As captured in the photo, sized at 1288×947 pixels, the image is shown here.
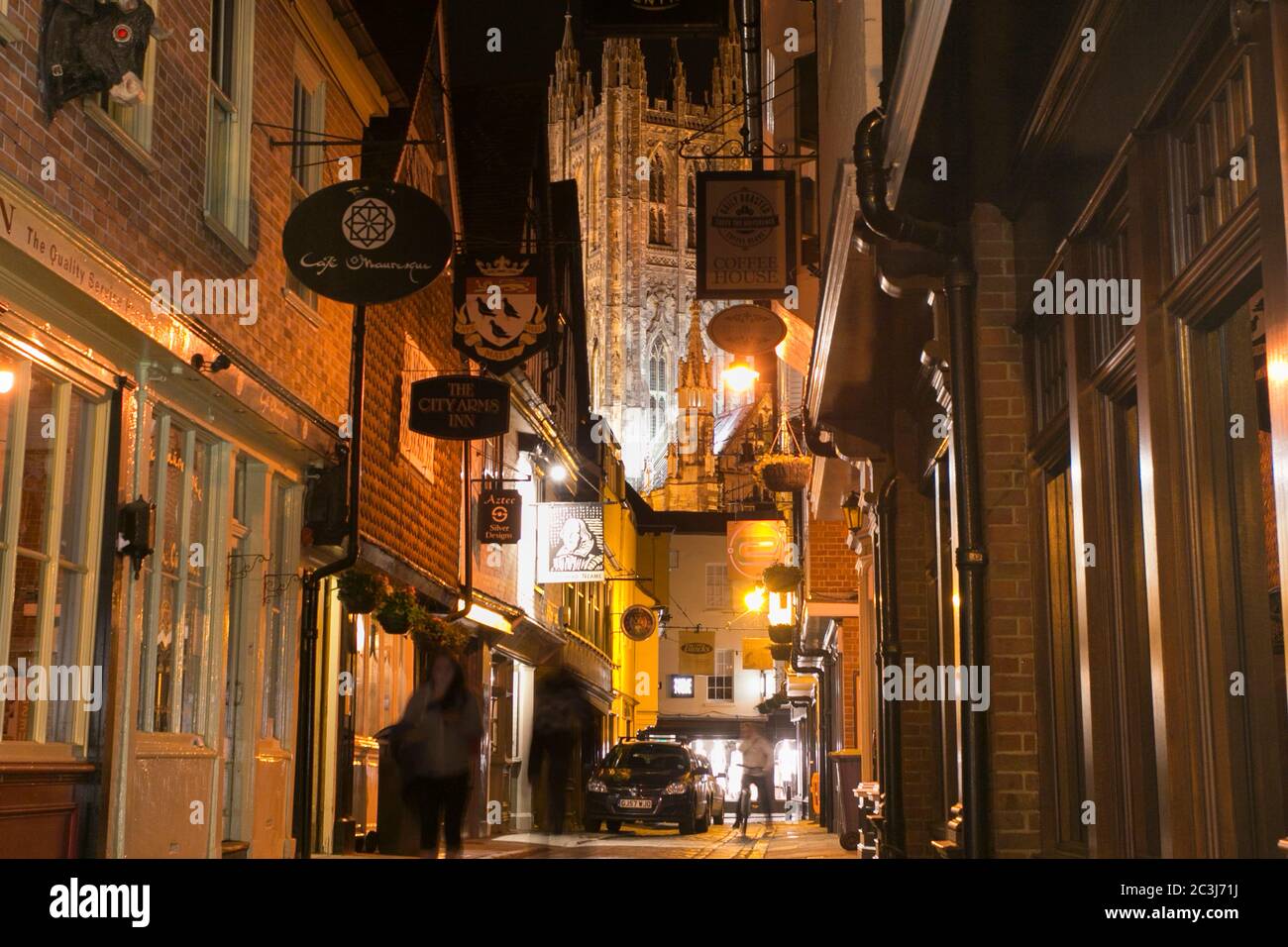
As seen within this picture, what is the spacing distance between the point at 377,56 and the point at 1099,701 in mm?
10368

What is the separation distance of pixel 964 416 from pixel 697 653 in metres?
53.0

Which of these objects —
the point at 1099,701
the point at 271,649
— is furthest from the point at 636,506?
the point at 1099,701

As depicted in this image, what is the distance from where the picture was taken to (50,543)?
26.2 ft

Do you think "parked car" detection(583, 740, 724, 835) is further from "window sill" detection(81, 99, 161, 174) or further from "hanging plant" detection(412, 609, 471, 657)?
"window sill" detection(81, 99, 161, 174)

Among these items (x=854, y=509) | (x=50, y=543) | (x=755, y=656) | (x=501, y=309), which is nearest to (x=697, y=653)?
(x=755, y=656)

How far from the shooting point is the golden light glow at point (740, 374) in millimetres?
18172

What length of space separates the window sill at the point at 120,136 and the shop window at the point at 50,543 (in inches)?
56.5

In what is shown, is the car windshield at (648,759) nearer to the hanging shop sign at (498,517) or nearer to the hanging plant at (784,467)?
the hanging plant at (784,467)

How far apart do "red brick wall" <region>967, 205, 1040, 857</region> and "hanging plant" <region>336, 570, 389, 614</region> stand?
7144 mm

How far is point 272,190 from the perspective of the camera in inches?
468

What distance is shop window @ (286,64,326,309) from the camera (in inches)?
498

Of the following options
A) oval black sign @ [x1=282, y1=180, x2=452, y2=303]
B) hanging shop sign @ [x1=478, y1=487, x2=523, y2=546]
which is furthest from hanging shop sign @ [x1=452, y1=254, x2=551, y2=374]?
oval black sign @ [x1=282, y1=180, x2=452, y2=303]

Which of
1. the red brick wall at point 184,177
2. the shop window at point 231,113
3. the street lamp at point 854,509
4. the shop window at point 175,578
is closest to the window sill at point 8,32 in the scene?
the red brick wall at point 184,177
